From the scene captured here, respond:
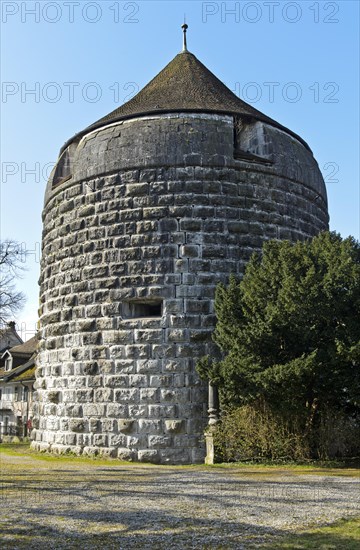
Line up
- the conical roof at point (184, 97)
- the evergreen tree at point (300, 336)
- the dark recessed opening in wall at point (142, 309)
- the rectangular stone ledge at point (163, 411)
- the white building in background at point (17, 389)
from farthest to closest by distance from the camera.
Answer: the white building in background at point (17, 389) < the conical roof at point (184, 97) < the dark recessed opening in wall at point (142, 309) < the rectangular stone ledge at point (163, 411) < the evergreen tree at point (300, 336)

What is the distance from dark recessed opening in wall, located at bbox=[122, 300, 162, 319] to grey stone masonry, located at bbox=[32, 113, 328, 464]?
2cm

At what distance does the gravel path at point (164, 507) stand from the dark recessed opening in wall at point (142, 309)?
12.9 feet

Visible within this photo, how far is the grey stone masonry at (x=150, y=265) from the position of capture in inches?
481

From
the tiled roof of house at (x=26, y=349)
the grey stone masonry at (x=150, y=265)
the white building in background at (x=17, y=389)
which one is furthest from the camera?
the tiled roof of house at (x=26, y=349)

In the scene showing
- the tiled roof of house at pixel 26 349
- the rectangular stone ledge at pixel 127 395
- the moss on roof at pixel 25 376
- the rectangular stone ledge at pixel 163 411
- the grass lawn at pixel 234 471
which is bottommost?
the grass lawn at pixel 234 471

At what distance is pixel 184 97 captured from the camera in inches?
562

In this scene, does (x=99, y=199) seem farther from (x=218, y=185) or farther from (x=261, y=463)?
(x=261, y=463)

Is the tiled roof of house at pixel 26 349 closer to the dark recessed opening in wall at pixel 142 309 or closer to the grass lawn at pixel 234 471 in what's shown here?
the grass lawn at pixel 234 471

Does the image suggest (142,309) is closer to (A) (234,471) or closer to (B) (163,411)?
(B) (163,411)

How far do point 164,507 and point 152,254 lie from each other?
7.16 m

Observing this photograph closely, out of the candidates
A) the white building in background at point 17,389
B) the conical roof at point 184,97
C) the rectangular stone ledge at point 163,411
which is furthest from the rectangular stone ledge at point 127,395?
the white building in background at point 17,389

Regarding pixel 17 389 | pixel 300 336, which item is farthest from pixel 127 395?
pixel 17 389

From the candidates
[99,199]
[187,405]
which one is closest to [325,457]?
[187,405]

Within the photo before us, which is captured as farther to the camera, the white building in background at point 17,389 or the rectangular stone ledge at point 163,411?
the white building in background at point 17,389
